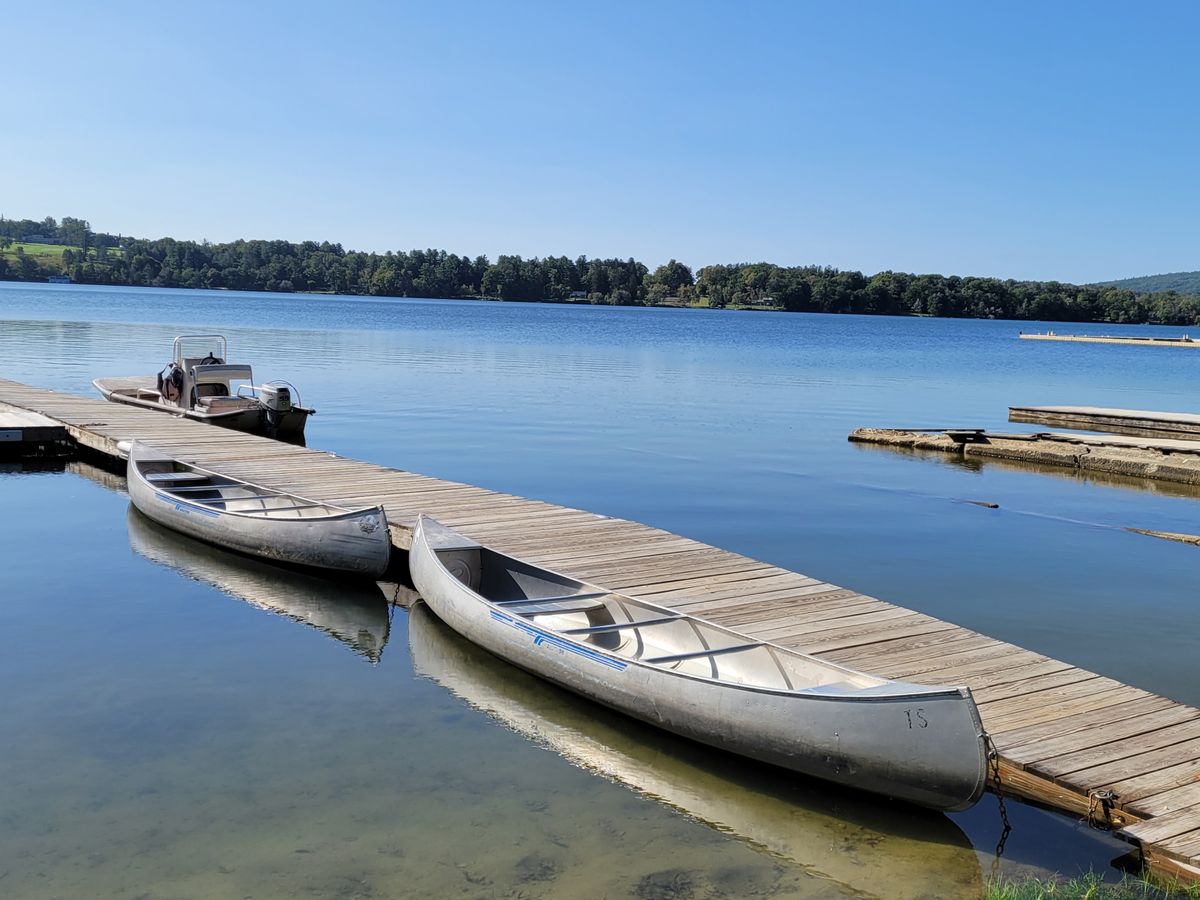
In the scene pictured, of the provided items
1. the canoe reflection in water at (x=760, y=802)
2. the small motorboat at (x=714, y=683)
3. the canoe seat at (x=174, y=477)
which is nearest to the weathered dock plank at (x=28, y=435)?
the canoe seat at (x=174, y=477)

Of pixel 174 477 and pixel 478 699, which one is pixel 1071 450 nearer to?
pixel 174 477

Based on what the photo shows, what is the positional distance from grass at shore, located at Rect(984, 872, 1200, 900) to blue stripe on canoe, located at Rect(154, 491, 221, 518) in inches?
367

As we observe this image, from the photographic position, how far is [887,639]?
8.23 m

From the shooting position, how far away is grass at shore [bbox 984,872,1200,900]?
5438 millimetres

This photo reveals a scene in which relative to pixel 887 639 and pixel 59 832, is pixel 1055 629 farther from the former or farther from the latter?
pixel 59 832

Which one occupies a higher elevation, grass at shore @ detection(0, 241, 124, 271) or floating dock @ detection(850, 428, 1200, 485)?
grass at shore @ detection(0, 241, 124, 271)

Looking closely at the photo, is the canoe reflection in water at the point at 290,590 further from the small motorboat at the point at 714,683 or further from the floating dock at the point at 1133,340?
the floating dock at the point at 1133,340

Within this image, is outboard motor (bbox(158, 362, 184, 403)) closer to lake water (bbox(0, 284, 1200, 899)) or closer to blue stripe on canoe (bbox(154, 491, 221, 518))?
lake water (bbox(0, 284, 1200, 899))

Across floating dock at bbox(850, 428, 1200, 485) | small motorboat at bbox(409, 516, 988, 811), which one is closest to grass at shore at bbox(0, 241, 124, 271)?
floating dock at bbox(850, 428, 1200, 485)

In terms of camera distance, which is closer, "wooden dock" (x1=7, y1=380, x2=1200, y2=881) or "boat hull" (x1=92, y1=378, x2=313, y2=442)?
"wooden dock" (x1=7, y1=380, x2=1200, y2=881)

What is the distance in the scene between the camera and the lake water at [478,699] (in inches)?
236

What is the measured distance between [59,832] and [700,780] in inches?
154

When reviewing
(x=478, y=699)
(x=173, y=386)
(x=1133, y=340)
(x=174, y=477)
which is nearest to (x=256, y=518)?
(x=174, y=477)

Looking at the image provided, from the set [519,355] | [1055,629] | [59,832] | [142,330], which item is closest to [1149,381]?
[519,355]
